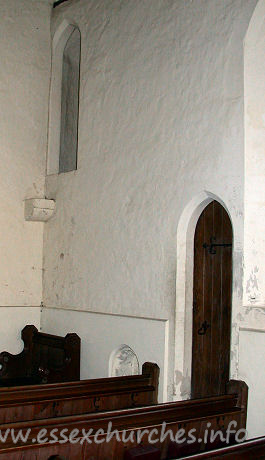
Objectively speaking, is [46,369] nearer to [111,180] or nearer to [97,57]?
[111,180]

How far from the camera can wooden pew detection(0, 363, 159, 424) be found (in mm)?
4293

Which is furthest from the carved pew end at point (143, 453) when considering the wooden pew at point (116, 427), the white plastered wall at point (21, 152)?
the white plastered wall at point (21, 152)

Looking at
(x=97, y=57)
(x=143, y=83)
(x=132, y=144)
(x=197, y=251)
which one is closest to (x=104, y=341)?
(x=197, y=251)

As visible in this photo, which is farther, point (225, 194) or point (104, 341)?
point (104, 341)

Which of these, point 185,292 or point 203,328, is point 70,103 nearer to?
point 185,292

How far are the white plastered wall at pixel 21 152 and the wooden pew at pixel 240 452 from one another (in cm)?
460

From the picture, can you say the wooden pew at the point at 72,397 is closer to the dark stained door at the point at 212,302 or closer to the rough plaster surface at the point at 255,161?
the dark stained door at the point at 212,302

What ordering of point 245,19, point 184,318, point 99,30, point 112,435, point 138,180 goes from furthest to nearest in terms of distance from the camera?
point 99,30 < point 138,180 < point 184,318 < point 245,19 < point 112,435

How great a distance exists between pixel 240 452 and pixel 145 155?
3.56 metres

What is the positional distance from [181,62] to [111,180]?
4.85ft

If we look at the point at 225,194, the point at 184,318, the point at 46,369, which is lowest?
the point at 46,369

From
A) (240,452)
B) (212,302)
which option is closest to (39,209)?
(212,302)

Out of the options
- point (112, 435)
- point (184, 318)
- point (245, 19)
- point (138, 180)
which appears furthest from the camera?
point (138, 180)

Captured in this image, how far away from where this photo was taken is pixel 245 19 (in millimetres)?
5164
